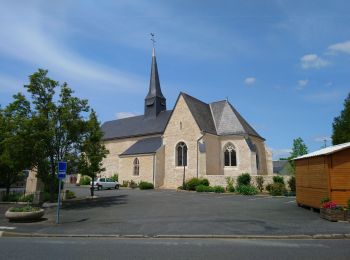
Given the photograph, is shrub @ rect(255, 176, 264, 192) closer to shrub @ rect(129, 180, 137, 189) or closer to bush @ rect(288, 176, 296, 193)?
bush @ rect(288, 176, 296, 193)

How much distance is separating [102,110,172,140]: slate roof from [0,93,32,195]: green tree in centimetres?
2453

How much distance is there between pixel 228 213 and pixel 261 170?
2347 cm

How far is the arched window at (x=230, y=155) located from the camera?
3631 centimetres

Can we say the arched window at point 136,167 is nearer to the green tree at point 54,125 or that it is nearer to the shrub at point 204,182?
the shrub at point 204,182

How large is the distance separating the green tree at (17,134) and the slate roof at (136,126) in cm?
2453

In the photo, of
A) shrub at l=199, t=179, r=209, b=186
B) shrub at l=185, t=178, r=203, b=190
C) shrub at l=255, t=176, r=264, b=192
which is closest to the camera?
shrub at l=255, t=176, r=264, b=192

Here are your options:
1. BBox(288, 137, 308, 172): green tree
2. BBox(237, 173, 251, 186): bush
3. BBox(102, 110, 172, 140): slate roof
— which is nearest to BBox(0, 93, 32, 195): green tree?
BBox(237, 173, 251, 186): bush

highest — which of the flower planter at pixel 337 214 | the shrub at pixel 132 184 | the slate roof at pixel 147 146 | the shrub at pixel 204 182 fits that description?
the slate roof at pixel 147 146

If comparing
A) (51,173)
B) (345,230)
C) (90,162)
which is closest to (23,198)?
(51,173)

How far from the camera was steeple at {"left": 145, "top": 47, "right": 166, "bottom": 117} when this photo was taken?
48.9 metres

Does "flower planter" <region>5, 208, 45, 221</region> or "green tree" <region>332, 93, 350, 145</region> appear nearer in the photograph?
"flower planter" <region>5, 208, 45, 221</region>

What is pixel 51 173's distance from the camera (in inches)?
840

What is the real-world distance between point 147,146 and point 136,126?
9.62m

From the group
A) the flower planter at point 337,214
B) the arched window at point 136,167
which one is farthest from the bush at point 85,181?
the flower planter at point 337,214
